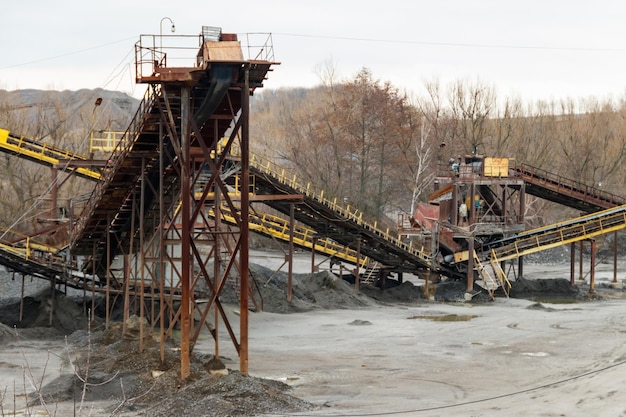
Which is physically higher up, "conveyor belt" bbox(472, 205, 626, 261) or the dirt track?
"conveyor belt" bbox(472, 205, 626, 261)

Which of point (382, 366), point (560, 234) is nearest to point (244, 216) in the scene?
point (382, 366)

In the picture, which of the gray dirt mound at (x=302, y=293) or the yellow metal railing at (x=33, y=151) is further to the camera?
the yellow metal railing at (x=33, y=151)

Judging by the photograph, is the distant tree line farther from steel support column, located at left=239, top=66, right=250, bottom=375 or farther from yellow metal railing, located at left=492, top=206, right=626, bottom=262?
steel support column, located at left=239, top=66, right=250, bottom=375

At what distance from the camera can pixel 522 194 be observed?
46.3 metres

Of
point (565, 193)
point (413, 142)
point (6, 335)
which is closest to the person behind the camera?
point (6, 335)

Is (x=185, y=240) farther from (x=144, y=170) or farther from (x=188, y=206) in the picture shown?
(x=144, y=170)

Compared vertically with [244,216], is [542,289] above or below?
below

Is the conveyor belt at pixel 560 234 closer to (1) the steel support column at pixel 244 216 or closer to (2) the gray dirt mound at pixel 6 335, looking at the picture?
(2) the gray dirt mound at pixel 6 335

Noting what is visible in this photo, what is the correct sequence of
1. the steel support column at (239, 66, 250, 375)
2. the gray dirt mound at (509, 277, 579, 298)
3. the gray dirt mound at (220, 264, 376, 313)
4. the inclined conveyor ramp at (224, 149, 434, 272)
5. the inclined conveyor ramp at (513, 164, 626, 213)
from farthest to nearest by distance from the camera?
1. the inclined conveyor ramp at (513, 164, 626, 213)
2. the gray dirt mound at (509, 277, 579, 298)
3. the inclined conveyor ramp at (224, 149, 434, 272)
4. the gray dirt mound at (220, 264, 376, 313)
5. the steel support column at (239, 66, 250, 375)

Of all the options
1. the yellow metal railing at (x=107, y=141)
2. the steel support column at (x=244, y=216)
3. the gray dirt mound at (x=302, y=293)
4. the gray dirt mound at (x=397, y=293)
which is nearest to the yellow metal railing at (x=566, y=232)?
the gray dirt mound at (x=397, y=293)

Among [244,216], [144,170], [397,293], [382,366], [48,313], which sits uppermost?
[144,170]

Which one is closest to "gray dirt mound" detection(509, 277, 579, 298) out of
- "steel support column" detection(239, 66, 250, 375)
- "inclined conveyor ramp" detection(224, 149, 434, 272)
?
"inclined conveyor ramp" detection(224, 149, 434, 272)

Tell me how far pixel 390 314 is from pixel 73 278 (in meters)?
13.0

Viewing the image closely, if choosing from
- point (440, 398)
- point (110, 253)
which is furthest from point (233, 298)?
point (440, 398)
